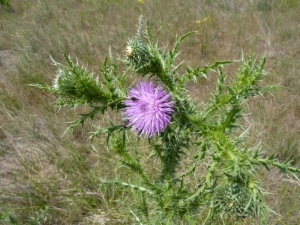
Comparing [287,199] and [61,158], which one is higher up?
[61,158]

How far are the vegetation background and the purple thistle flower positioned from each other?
32 cm

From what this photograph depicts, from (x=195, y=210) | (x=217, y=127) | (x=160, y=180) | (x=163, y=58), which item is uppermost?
(x=163, y=58)

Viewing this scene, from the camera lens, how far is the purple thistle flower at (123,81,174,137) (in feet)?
4.51

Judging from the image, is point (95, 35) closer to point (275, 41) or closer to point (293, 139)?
point (275, 41)

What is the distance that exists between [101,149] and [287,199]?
74.4 inches

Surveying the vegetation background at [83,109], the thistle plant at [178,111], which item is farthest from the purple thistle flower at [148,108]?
the vegetation background at [83,109]

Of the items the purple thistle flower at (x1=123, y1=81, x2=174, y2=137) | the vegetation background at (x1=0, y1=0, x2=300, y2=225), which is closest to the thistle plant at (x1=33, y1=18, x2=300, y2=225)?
the purple thistle flower at (x1=123, y1=81, x2=174, y2=137)

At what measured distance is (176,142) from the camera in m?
1.58

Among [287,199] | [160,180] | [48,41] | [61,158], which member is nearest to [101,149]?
[61,158]

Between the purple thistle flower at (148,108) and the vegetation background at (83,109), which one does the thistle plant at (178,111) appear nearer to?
the purple thistle flower at (148,108)

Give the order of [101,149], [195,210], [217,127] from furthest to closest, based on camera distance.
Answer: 1. [101,149]
2. [195,210]
3. [217,127]

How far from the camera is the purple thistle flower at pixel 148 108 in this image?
1.38 m

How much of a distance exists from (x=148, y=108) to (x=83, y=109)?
8.55 feet

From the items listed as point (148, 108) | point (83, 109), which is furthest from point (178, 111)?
point (83, 109)
